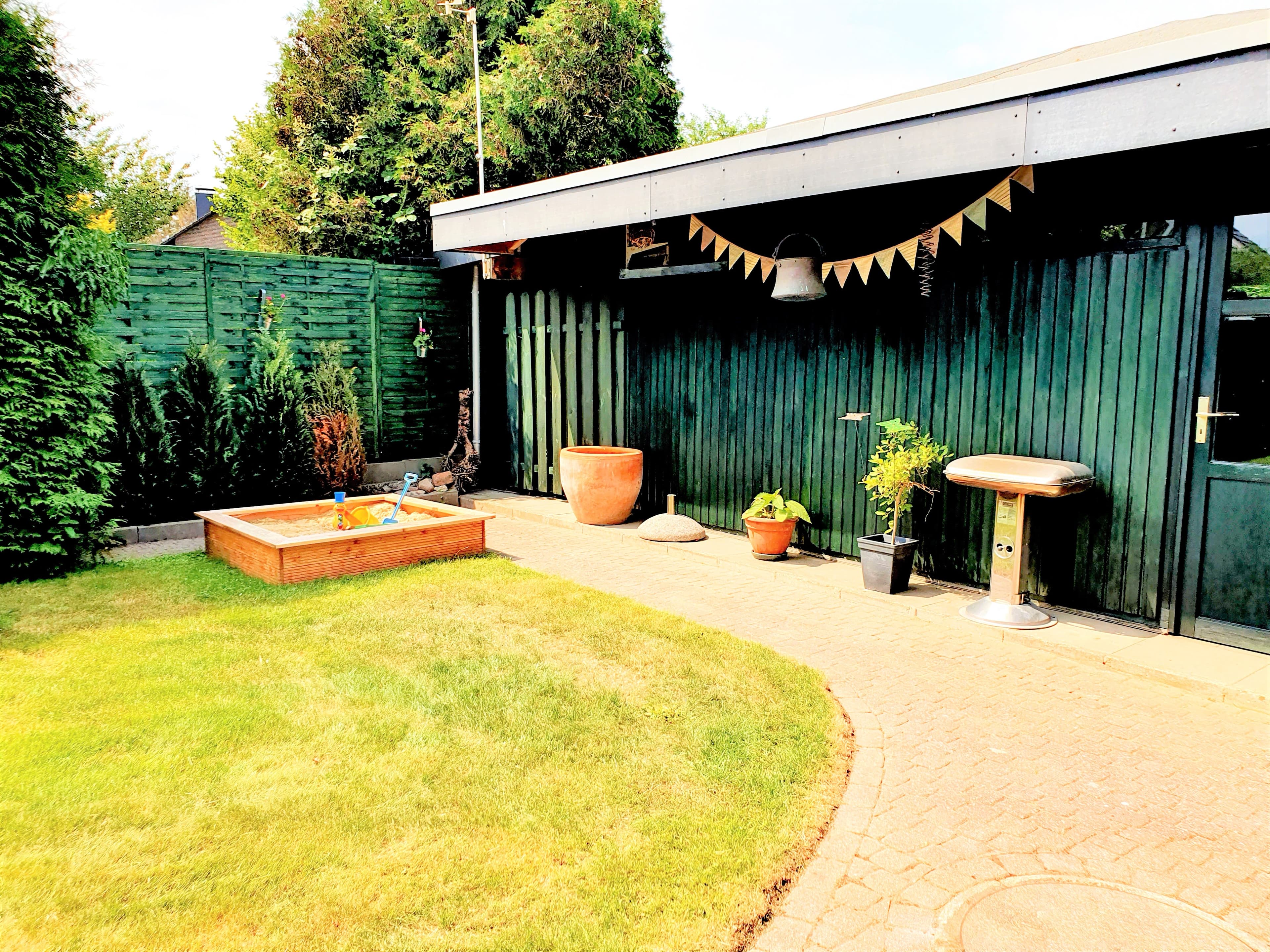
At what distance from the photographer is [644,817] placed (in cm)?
290

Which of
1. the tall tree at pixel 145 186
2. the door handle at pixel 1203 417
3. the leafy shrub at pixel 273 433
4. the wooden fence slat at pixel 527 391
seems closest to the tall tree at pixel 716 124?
the tall tree at pixel 145 186

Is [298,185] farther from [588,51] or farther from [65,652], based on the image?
[65,652]

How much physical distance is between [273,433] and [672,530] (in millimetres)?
4231

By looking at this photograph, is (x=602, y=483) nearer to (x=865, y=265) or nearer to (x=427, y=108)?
(x=865, y=265)

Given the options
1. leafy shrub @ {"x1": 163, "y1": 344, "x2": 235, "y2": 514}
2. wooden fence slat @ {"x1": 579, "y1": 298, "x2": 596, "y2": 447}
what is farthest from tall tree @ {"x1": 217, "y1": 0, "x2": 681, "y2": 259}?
leafy shrub @ {"x1": 163, "y1": 344, "x2": 235, "y2": 514}

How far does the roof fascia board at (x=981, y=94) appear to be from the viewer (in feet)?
12.6

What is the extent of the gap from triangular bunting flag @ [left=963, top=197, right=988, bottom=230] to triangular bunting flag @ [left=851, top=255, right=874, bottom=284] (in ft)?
2.55

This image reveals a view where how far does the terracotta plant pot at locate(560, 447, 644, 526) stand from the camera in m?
7.96

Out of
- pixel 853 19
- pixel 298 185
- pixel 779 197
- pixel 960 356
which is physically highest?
pixel 853 19

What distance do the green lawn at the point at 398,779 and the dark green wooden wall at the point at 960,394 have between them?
217 centimetres

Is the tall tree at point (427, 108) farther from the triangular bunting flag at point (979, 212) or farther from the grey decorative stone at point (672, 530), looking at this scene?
the triangular bunting flag at point (979, 212)

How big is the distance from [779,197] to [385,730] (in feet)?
13.9

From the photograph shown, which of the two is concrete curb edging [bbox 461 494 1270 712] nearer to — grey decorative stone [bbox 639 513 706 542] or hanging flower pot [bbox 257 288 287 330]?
grey decorative stone [bbox 639 513 706 542]

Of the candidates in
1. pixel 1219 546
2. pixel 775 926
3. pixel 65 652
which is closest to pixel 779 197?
pixel 1219 546
